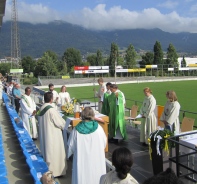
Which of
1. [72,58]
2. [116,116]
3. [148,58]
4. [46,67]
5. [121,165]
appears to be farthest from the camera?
[72,58]

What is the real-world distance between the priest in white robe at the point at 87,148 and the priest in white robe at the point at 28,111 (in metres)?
3.80

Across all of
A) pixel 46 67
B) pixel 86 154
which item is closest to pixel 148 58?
pixel 46 67

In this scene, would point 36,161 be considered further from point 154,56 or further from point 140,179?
point 154,56

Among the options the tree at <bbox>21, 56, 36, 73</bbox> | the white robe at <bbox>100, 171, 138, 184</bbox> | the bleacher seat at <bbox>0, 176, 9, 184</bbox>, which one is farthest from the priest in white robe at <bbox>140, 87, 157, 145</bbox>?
the tree at <bbox>21, 56, 36, 73</bbox>

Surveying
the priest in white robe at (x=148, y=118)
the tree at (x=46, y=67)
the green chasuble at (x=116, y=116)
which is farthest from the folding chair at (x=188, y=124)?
the tree at (x=46, y=67)

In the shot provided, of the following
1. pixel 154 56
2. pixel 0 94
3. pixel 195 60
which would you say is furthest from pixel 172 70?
pixel 0 94

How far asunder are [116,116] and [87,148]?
12.8ft

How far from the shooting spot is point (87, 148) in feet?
15.4

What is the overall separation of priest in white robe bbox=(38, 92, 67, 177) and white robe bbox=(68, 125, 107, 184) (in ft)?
3.90

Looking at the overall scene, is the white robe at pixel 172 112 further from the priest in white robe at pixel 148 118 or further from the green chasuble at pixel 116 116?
the green chasuble at pixel 116 116

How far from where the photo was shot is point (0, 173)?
4.77 metres

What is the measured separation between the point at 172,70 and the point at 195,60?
1971 inches

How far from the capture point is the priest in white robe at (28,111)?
8.38 m

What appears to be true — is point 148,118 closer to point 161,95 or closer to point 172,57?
point 161,95
